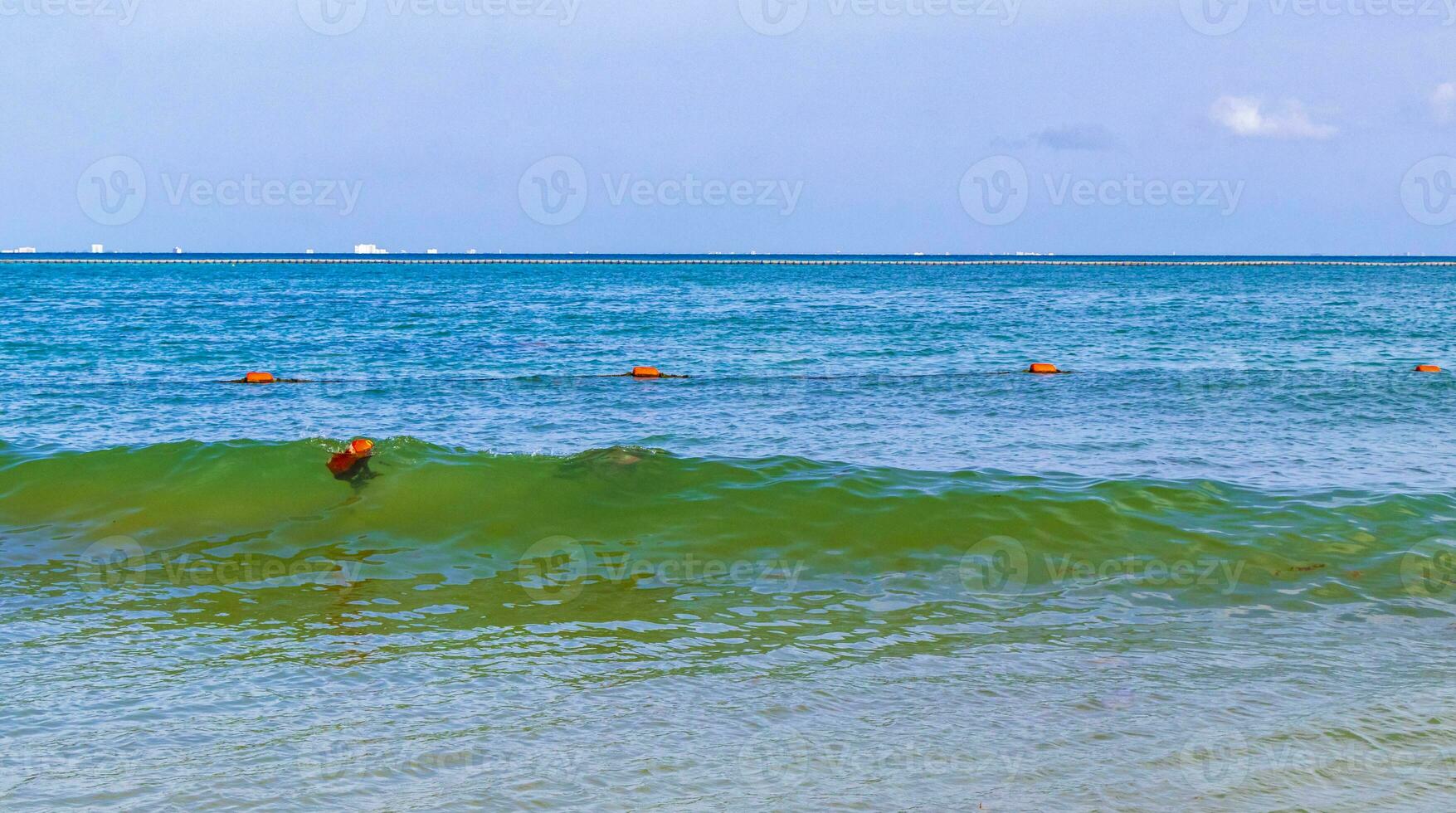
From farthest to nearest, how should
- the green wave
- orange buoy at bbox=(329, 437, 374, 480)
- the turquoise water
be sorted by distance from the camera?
orange buoy at bbox=(329, 437, 374, 480)
the green wave
the turquoise water

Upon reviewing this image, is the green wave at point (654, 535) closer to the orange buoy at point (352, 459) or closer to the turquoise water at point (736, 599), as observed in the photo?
the turquoise water at point (736, 599)

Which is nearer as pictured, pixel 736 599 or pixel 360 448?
pixel 736 599

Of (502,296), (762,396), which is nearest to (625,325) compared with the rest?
(762,396)

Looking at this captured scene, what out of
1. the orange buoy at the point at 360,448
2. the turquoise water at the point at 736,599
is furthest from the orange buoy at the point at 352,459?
the turquoise water at the point at 736,599

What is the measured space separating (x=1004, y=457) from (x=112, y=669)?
36.4 feet

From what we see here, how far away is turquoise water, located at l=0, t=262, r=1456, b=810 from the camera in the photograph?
5.58m

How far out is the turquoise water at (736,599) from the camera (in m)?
5.58

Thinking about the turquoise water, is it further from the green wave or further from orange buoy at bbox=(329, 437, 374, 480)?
orange buoy at bbox=(329, 437, 374, 480)

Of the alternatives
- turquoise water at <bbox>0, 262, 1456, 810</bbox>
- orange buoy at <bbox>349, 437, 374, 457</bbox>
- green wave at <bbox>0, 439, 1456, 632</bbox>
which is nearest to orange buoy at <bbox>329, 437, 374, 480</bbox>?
orange buoy at <bbox>349, 437, 374, 457</bbox>

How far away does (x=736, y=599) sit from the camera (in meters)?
9.01

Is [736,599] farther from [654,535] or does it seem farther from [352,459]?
[352,459]

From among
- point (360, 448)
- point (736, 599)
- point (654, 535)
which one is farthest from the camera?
point (360, 448)

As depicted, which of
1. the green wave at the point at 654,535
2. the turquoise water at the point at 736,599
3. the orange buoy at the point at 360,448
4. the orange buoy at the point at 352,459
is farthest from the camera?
the orange buoy at the point at 360,448

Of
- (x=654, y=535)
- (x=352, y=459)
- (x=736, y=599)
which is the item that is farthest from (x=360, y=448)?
(x=736, y=599)
